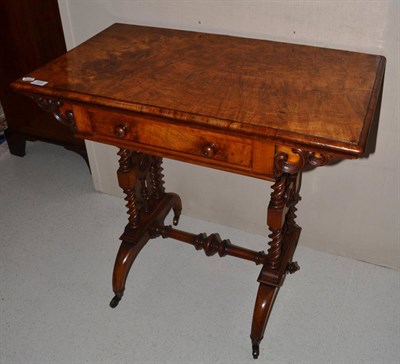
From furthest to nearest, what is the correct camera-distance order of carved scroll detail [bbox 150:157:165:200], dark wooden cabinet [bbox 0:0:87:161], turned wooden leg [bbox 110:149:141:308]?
dark wooden cabinet [bbox 0:0:87:161]
carved scroll detail [bbox 150:157:165:200]
turned wooden leg [bbox 110:149:141:308]

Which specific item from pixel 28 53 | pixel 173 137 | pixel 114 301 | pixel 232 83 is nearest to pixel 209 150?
pixel 173 137

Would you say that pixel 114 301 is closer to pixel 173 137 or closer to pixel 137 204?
pixel 137 204

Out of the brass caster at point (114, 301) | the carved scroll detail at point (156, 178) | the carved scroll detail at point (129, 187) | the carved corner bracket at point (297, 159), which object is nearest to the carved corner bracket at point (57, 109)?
the carved scroll detail at point (129, 187)

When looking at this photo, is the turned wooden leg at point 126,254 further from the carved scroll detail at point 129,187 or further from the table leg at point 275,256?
the table leg at point 275,256

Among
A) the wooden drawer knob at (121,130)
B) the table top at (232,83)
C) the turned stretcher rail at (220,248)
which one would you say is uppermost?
the table top at (232,83)


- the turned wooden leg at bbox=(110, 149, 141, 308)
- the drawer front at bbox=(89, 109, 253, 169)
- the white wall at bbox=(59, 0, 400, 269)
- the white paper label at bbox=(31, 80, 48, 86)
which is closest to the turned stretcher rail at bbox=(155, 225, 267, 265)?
the turned wooden leg at bbox=(110, 149, 141, 308)

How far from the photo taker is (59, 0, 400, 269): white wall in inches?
71.9

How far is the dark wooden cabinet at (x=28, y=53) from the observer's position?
261 centimetres

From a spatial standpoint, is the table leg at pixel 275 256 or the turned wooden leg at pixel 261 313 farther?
the turned wooden leg at pixel 261 313

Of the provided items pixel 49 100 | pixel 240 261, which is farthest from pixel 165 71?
pixel 240 261

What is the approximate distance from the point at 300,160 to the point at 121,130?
1.95 feet

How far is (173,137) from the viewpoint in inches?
62.5

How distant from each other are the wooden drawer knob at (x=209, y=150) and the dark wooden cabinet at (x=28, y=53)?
1.51 metres

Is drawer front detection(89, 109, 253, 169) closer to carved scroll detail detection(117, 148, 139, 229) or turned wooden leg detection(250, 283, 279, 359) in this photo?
carved scroll detail detection(117, 148, 139, 229)
